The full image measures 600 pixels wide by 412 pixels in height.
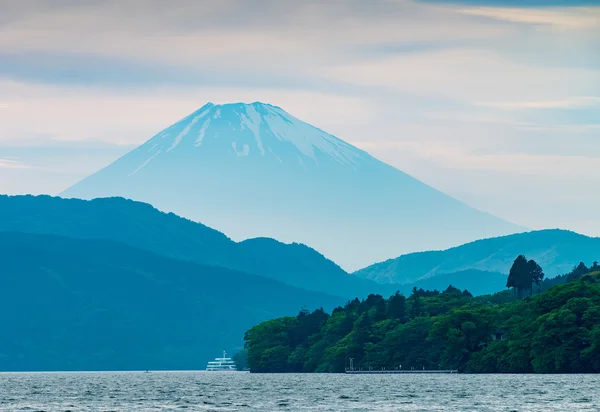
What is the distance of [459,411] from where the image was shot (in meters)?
118

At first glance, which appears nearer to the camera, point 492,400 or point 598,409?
point 598,409

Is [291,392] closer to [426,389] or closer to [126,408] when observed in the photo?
[426,389]

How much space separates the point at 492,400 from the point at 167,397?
146 ft

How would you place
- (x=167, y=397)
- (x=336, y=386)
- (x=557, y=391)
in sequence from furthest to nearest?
(x=336, y=386) → (x=167, y=397) → (x=557, y=391)

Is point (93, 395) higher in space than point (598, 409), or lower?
higher

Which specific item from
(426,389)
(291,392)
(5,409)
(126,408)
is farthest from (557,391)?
(5,409)

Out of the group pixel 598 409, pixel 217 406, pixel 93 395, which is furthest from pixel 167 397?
pixel 598 409

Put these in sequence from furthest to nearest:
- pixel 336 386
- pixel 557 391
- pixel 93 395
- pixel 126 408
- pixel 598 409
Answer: pixel 336 386, pixel 93 395, pixel 557 391, pixel 126 408, pixel 598 409

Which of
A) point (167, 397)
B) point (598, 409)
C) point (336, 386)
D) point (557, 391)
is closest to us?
point (598, 409)

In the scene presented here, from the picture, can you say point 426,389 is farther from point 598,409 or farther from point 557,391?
point 598,409

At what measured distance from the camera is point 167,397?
160625 mm

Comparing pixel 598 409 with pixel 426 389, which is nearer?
pixel 598 409

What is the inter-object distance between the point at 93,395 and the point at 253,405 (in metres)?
42.0

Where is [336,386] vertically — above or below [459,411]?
above
